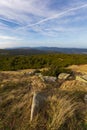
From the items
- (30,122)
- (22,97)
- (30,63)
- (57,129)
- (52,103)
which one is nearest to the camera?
(57,129)

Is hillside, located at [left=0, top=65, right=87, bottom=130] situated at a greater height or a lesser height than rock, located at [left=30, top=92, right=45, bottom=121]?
lesser

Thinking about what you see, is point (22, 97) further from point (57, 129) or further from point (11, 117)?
point (57, 129)

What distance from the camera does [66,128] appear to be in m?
3.61

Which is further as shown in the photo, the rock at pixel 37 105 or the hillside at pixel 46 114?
the rock at pixel 37 105

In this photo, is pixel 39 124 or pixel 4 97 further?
pixel 4 97

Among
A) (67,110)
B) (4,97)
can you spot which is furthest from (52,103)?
(4,97)

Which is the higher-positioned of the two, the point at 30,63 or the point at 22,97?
the point at 22,97

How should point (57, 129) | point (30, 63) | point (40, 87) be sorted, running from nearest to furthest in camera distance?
1. point (57, 129)
2. point (40, 87)
3. point (30, 63)

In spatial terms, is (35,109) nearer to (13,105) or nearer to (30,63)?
(13,105)

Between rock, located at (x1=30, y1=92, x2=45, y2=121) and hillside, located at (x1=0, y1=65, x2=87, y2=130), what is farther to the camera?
rock, located at (x1=30, y1=92, x2=45, y2=121)

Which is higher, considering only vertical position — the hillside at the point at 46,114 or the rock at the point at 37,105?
the rock at the point at 37,105

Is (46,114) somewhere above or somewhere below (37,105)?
below

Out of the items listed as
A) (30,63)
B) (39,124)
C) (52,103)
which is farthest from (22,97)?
(30,63)

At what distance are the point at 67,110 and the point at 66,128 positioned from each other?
0.38 m
